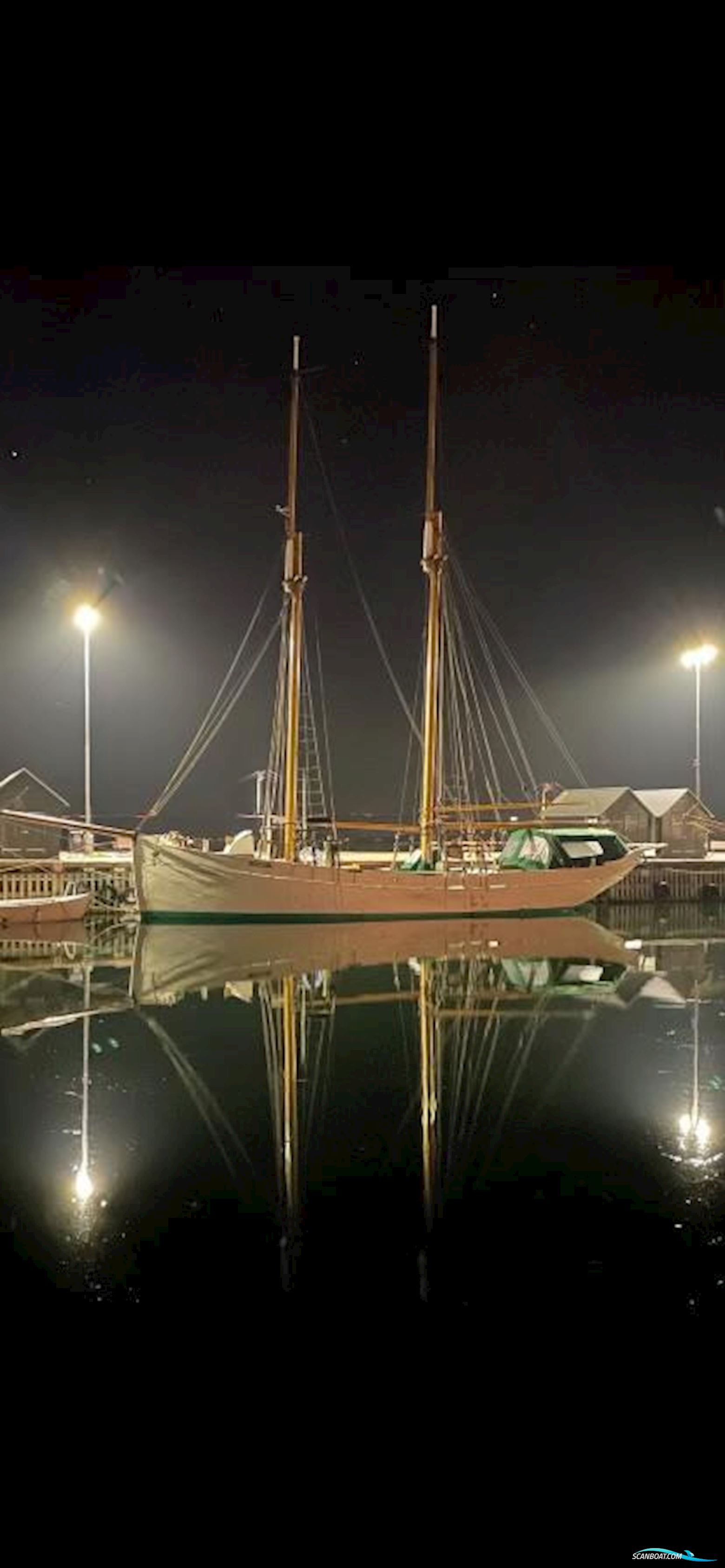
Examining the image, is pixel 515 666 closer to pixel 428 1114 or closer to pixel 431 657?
pixel 431 657

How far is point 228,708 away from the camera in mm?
22031

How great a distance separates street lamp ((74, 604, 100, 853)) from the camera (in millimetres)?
20656

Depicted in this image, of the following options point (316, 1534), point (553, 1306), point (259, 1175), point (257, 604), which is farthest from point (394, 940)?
point (316, 1534)

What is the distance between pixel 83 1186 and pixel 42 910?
47.2ft

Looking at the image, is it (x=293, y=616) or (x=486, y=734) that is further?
(x=486, y=734)

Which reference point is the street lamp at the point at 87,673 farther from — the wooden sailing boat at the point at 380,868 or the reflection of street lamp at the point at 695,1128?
the reflection of street lamp at the point at 695,1128

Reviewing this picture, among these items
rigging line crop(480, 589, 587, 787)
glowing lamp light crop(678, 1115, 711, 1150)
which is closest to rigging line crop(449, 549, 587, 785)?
rigging line crop(480, 589, 587, 787)

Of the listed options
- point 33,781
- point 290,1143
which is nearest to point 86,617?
point 33,781

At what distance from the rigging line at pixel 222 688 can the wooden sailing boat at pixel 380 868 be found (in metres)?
0.71

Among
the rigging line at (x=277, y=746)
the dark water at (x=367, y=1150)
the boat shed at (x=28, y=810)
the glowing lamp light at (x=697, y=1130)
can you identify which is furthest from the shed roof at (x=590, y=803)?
the glowing lamp light at (x=697, y=1130)

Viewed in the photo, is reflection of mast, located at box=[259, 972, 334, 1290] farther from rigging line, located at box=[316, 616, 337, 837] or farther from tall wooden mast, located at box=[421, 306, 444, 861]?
rigging line, located at box=[316, 616, 337, 837]

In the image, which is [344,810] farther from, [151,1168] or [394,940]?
[151,1168]

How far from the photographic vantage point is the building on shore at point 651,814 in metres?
27.3

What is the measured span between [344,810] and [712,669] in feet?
33.5
